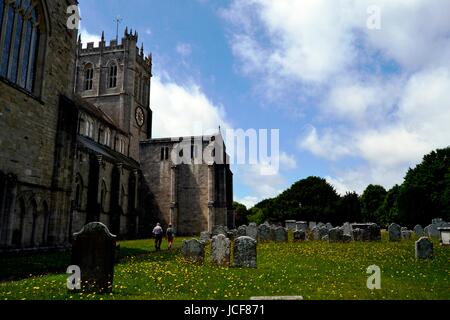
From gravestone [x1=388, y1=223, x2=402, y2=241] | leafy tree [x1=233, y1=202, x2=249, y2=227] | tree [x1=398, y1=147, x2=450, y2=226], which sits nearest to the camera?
gravestone [x1=388, y1=223, x2=402, y2=241]

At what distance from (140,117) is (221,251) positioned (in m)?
40.9

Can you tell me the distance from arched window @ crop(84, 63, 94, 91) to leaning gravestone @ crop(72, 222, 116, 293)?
44.6m

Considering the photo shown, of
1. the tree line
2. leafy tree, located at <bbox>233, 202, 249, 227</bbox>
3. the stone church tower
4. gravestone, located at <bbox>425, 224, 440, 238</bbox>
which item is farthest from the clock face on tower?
gravestone, located at <bbox>425, 224, 440, 238</bbox>

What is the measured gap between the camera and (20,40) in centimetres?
1452

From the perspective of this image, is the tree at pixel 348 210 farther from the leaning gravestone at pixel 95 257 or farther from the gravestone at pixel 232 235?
the leaning gravestone at pixel 95 257

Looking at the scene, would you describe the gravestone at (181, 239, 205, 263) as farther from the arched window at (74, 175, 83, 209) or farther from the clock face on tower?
the clock face on tower

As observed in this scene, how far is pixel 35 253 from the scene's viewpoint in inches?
537

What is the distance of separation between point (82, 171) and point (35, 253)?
1601cm

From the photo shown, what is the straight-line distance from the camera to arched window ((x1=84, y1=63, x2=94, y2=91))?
4800 centimetres

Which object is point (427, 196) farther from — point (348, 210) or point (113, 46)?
point (113, 46)

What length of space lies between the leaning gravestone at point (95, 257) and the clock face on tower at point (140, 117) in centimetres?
4275

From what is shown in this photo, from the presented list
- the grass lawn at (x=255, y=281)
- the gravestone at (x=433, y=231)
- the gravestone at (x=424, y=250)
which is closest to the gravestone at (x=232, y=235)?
the grass lawn at (x=255, y=281)

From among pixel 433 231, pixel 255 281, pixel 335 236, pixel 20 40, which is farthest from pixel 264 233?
pixel 20 40
